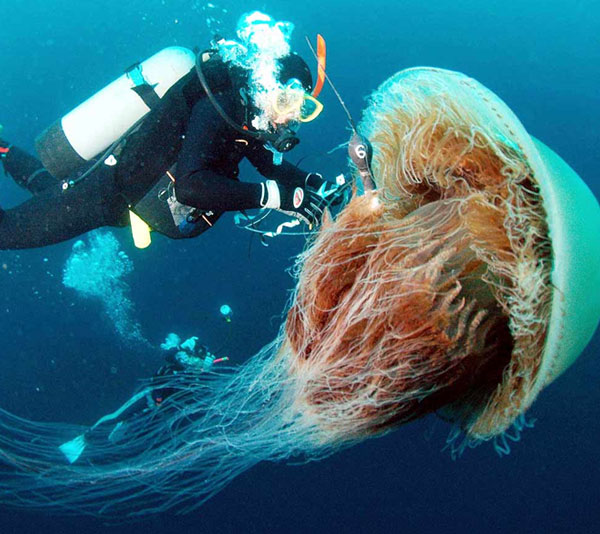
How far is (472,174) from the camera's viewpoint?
8.52 ft

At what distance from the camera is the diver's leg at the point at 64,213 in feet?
14.8

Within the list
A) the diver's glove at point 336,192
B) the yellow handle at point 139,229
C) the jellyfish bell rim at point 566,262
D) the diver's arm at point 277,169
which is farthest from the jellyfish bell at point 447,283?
the yellow handle at point 139,229

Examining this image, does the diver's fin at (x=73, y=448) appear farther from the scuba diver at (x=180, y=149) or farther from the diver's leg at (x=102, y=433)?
the scuba diver at (x=180, y=149)

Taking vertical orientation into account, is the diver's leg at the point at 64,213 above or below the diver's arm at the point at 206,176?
above

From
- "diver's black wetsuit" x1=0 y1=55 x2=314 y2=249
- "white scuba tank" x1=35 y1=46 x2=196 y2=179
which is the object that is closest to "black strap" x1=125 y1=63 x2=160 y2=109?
"white scuba tank" x1=35 y1=46 x2=196 y2=179

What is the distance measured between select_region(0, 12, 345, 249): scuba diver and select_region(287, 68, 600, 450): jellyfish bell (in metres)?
1.02

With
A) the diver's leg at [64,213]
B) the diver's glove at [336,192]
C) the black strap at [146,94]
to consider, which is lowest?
the diver's glove at [336,192]

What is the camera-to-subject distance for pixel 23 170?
5.91 meters

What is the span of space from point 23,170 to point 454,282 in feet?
19.6

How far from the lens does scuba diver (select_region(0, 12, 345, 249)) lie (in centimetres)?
360

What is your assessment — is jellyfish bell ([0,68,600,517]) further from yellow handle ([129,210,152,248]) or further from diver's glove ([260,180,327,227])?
yellow handle ([129,210,152,248])

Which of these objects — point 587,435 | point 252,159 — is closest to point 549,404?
point 587,435

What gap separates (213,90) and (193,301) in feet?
36.6

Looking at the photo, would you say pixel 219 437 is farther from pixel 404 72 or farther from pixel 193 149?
pixel 404 72
